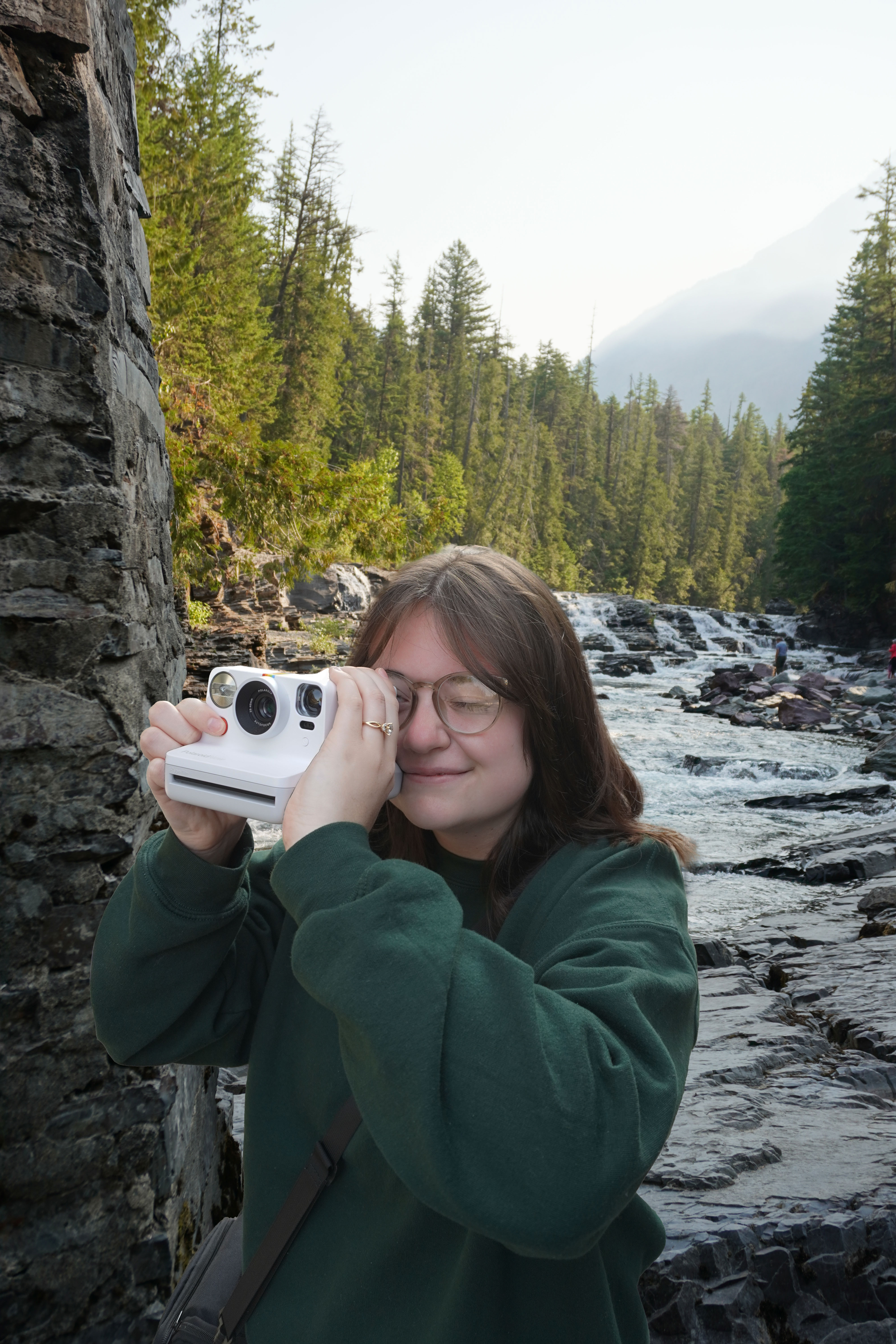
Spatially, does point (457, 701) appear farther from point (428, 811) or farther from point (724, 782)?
point (724, 782)

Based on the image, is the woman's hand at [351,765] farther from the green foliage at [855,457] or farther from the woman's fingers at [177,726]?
the green foliage at [855,457]

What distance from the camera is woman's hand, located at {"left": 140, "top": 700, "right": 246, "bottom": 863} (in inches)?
50.3

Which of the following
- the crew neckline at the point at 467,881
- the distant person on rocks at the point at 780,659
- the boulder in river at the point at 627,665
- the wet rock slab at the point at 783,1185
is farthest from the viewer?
the boulder in river at the point at 627,665

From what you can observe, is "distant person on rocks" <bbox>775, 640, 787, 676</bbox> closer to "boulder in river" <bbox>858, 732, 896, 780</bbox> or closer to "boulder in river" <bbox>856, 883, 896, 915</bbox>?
"boulder in river" <bbox>858, 732, 896, 780</bbox>

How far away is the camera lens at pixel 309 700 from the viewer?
1.19m

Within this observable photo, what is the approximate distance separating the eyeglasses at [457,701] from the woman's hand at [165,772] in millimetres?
257

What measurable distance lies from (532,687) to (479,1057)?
60 cm

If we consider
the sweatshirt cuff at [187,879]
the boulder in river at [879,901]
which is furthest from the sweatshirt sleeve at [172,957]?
the boulder in river at [879,901]

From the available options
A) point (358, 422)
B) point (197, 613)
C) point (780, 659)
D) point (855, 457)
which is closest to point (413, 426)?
point (358, 422)

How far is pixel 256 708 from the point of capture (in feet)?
4.09

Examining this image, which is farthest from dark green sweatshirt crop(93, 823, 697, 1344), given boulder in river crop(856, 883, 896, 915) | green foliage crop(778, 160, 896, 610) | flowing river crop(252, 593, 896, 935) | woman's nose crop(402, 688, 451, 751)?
green foliage crop(778, 160, 896, 610)

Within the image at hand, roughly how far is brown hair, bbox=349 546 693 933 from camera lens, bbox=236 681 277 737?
0.24 metres

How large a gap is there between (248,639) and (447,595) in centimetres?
1091

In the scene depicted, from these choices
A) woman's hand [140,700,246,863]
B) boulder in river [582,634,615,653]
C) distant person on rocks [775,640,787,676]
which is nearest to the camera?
woman's hand [140,700,246,863]
